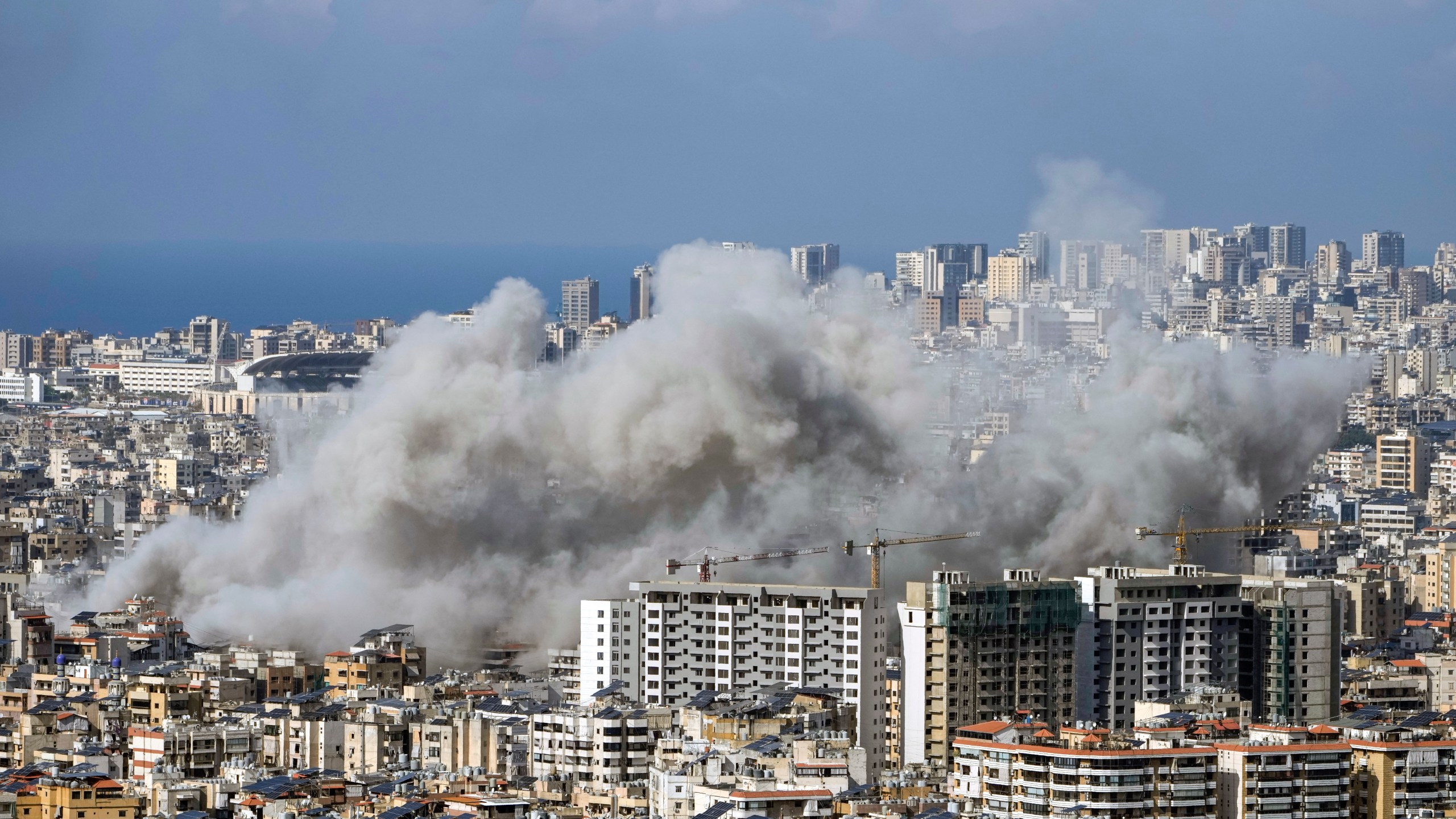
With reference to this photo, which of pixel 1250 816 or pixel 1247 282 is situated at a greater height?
pixel 1247 282

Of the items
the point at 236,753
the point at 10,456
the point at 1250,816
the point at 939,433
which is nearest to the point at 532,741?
the point at 236,753

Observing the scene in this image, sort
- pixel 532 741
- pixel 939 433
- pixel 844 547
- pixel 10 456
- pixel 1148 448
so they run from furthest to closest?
pixel 10 456 → pixel 939 433 → pixel 1148 448 → pixel 844 547 → pixel 532 741

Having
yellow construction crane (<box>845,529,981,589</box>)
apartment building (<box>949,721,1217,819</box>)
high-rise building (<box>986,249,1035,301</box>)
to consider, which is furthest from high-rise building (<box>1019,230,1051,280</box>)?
apartment building (<box>949,721,1217,819</box>)

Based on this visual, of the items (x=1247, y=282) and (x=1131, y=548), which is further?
(x=1247, y=282)

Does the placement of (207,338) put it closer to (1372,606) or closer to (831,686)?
(1372,606)

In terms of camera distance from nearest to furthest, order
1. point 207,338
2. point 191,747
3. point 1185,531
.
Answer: point 191,747
point 1185,531
point 207,338

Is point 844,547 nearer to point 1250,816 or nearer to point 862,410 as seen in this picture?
point 862,410

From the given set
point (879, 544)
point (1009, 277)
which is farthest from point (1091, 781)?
point (1009, 277)
